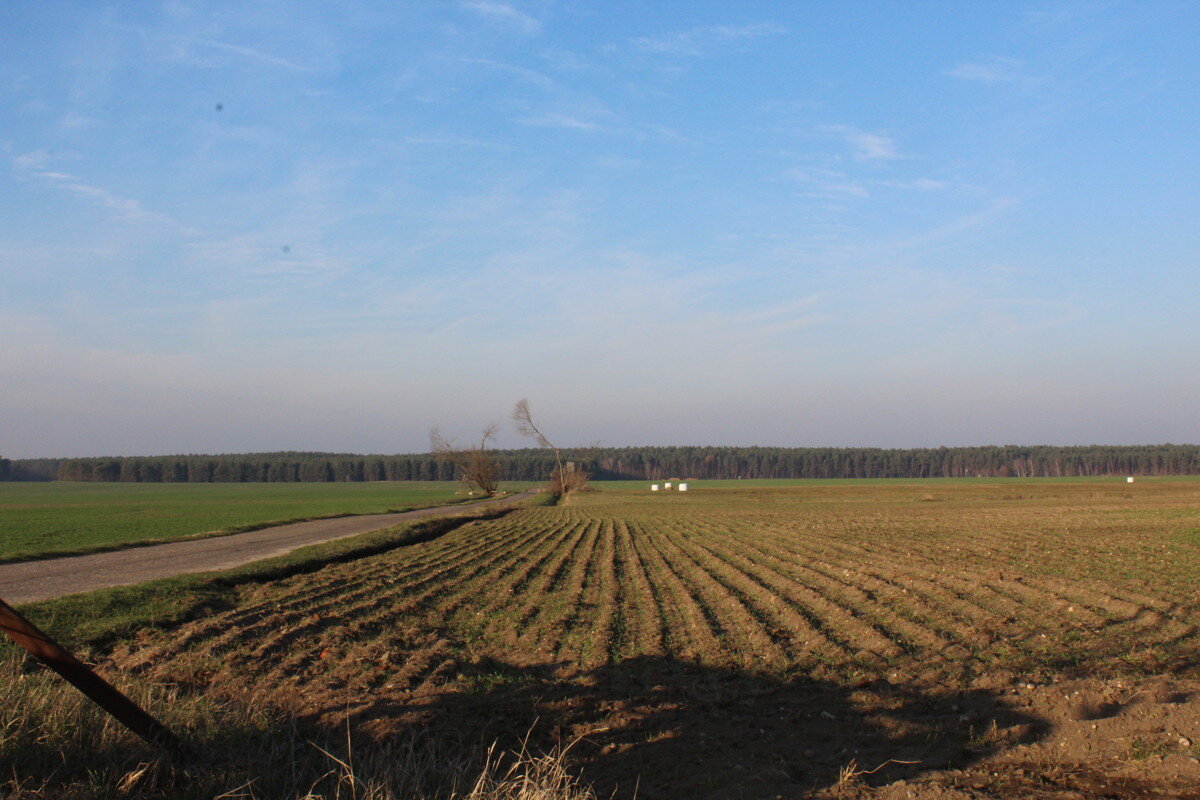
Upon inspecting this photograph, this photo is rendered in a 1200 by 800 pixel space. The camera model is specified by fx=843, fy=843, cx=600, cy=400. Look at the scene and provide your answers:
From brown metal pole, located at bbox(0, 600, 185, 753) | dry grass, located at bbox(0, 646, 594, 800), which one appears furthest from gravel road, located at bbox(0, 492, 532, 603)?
brown metal pole, located at bbox(0, 600, 185, 753)

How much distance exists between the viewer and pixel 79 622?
11422 millimetres

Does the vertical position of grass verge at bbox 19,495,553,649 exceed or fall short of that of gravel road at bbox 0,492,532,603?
it exceeds it

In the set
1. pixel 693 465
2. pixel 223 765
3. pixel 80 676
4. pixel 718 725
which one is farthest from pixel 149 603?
pixel 693 465

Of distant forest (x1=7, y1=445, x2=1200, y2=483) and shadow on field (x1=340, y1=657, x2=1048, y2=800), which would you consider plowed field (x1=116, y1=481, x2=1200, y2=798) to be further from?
distant forest (x1=7, y1=445, x2=1200, y2=483)

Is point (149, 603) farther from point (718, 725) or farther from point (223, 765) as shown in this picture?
point (718, 725)

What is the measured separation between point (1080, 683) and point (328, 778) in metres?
6.21

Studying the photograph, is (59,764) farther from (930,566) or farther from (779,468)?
(779,468)

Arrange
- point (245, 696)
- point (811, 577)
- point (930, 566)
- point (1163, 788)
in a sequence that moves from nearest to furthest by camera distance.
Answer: point (1163, 788), point (245, 696), point (811, 577), point (930, 566)

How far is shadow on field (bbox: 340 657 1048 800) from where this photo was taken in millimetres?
5652

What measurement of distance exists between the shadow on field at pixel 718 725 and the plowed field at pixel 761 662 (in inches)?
1.1

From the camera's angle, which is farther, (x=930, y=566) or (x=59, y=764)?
(x=930, y=566)

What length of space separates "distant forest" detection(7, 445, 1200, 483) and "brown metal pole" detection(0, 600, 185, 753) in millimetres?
152573

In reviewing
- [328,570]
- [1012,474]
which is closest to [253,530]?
[328,570]

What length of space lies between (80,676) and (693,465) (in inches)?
7449
